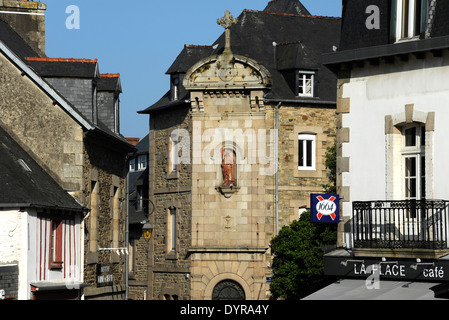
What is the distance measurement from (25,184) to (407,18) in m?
9.48

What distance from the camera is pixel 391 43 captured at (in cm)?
2411

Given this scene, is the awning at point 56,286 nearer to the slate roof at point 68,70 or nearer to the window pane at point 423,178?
the slate roof at point 68,70

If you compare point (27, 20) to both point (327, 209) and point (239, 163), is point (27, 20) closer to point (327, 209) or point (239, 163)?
point (239, 163)

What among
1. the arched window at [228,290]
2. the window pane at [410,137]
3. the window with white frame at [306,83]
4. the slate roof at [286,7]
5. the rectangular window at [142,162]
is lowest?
the arched window at [228,290]

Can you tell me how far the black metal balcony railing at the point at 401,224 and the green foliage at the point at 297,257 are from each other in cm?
1618

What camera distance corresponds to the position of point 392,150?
23.9 meters

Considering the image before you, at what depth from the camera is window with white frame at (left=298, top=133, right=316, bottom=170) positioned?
145 ft

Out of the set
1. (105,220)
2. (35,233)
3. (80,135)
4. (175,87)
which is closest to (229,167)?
(175,87)

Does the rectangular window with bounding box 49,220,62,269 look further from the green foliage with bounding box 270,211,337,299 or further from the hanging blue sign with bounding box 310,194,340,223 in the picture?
the green foliage with bounding box 270,211,337,299

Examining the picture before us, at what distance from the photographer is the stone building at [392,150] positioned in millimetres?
22984

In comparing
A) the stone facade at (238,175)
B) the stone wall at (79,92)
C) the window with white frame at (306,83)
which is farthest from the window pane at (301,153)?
the stone wall at (79,92)

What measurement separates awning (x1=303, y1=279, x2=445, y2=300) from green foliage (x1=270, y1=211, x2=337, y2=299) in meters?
16.6

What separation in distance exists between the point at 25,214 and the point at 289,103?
61.5 feet
